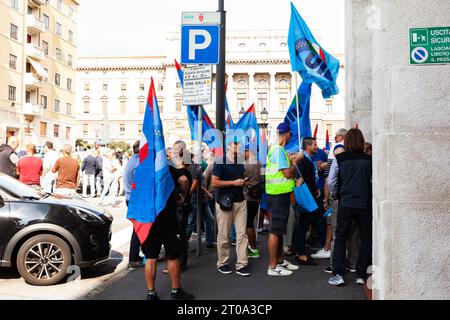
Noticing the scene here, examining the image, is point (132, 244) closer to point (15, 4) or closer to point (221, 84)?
point (221, 84)

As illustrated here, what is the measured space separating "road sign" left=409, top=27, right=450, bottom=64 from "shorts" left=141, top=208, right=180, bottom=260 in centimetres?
303

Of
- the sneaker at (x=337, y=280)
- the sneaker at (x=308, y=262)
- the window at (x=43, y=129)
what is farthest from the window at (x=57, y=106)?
the sneaker at (x=337, y=280)

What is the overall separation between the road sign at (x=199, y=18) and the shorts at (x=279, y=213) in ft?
9.73

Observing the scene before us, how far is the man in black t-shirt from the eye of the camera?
19.7ft

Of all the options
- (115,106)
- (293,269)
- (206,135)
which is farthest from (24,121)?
(115,106)

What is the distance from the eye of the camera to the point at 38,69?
41344 mm

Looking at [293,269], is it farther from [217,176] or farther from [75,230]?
[75,230]

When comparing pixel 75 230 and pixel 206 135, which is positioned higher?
pixel 206 135

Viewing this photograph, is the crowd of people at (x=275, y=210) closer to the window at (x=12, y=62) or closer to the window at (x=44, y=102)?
the window at (x=12, y=62)

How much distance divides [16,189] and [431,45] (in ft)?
17.6

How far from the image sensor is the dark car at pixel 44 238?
5.51m

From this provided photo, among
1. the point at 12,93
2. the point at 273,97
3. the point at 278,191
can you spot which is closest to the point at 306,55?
the point at 278,191

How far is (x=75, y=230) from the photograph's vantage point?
5660mm

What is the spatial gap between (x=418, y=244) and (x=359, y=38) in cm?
527
